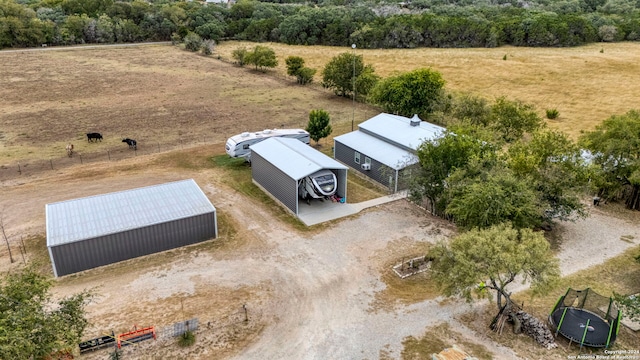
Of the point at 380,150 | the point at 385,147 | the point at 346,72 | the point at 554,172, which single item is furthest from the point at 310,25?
the point at 554,172

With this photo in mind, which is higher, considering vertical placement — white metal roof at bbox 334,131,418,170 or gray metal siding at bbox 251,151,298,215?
white metal roof at bbox 334,131,418,170

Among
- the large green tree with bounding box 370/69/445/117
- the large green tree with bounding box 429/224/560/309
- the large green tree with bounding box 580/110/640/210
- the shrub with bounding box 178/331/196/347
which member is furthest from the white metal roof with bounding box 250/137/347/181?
the large green tree with bounding box 580/110/640/210

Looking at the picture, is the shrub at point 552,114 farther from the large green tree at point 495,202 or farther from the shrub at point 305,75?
the shrub at point 305,75

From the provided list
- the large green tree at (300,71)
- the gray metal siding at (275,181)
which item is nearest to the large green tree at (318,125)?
the gray metal siding at (275,181)

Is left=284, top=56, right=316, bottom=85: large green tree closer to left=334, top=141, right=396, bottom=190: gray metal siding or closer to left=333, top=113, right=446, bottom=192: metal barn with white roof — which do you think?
left=333, top=113, right=446, bottom=192: metal barn with white roof

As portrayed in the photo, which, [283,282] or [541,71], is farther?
[541,71]

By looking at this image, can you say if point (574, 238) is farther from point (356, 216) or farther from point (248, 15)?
point (248, 15)

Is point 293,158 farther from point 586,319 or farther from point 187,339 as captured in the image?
point 586,319
